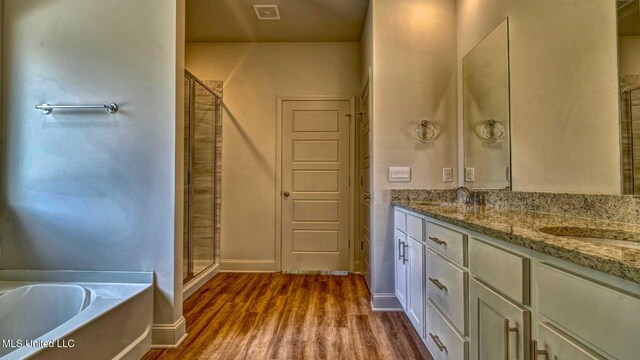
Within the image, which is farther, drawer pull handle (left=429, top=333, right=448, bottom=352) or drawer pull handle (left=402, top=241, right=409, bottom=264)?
drawer pull handle (left=402, top=241, right=409, bottom=264)

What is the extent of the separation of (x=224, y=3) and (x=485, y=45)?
7.54ft

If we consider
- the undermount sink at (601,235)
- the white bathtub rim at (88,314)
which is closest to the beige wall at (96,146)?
the white bathtub rim at (88,314)

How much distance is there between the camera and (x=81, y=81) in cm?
190

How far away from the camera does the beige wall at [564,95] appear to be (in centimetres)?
121

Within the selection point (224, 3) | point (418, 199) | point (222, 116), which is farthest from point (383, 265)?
point (224, 3)

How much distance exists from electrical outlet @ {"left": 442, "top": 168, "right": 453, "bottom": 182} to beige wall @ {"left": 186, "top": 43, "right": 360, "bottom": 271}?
→ 4.98 ft

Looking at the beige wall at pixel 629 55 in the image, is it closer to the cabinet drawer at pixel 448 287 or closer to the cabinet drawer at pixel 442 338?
the cabinet drawer at pixel 448 287

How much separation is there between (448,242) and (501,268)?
0.38 meters

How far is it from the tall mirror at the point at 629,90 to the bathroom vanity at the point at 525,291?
8.4 inches

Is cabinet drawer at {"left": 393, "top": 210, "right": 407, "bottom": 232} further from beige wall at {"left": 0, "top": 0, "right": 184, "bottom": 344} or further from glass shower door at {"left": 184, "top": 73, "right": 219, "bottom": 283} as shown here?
glass shower door at {"left": 184, "top": 73, "right": 219, "bottom": 283}

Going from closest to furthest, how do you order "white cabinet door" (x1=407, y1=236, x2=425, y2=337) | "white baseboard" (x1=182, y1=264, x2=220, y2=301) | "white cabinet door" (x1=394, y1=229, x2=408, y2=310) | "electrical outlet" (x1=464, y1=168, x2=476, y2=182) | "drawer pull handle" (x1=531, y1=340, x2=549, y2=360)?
"drawer pull handle" (x1=531, y1=340, x2=549, y2=360), "white cabinet door" (x1=407, y1=236, x2=425, y2=337), "white cabinet door" (x1=394, y1=229, x2=408, y2=310), "electrical outlet" (x1=464, y1=168, x2=476, y2=182), "white baseboard" (x1=182, y1=264, x2=220, y2=301)

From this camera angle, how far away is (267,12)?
2.87 metres

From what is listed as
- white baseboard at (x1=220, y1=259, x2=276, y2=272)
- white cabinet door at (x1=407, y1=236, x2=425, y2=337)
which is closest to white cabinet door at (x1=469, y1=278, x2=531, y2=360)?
white cabinet door at (x1=407, y1=236, x2=425, y2=337)

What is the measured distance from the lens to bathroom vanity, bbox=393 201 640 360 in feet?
1.89
